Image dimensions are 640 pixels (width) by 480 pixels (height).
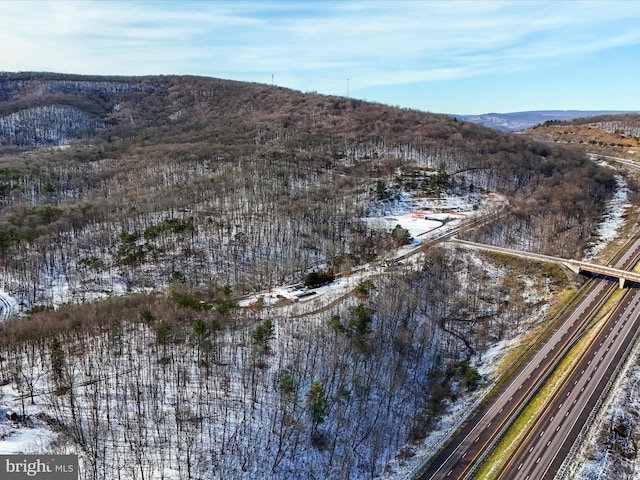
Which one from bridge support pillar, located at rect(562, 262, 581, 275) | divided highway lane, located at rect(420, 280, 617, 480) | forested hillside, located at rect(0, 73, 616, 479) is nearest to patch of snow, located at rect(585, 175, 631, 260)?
forested hillside, located at rect(0, 73, 616, 479)

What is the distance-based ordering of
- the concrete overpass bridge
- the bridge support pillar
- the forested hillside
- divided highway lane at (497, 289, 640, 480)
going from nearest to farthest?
divided highway lane at (497, 289, 640, 480)
the forested hillside
the concrete overpass bridge
the bridge support pillar

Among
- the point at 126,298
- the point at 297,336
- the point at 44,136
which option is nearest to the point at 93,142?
the point at 44,136

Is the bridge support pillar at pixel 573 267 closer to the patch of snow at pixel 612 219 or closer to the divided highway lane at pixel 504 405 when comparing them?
the divided highway lane at pixel 504 405

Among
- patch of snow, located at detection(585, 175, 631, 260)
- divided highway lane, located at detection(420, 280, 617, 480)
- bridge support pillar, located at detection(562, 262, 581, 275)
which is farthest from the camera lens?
patch of snow, located at detection(585, 175, 631, 260)

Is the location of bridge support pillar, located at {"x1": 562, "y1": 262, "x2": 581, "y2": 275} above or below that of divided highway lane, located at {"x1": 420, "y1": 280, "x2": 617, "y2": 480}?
above

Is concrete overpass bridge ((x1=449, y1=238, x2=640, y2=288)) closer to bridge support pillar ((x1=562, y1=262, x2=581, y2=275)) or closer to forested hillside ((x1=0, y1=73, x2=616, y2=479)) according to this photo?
bridge support pillar ((x1=562, y1=262, x2=581, y2=275))

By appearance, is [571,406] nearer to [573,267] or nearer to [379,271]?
[379,271]

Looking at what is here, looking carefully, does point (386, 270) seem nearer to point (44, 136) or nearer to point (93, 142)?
point (93, 142)

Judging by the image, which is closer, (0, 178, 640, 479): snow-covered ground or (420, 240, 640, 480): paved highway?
(0, 178, 640, 479): snow-covered ground

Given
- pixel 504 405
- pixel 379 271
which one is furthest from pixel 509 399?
pixel 379 271
